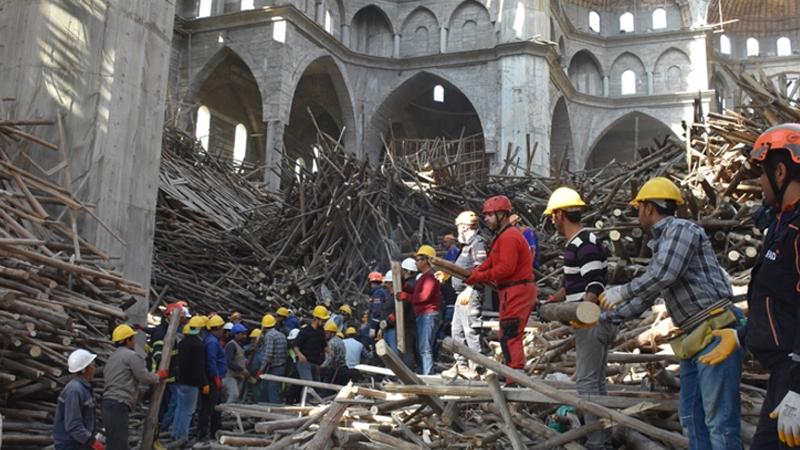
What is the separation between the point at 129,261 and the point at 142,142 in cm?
177

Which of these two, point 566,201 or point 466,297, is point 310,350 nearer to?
point 466,297

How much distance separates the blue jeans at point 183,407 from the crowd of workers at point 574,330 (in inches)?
0.7

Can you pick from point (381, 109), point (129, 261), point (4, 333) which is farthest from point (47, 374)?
point (381, 109)

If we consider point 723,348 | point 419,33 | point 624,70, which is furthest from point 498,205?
point 624,70

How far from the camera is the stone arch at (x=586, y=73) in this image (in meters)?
38.6

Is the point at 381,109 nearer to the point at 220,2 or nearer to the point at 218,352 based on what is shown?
the point at 220,2

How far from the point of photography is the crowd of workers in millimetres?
3256

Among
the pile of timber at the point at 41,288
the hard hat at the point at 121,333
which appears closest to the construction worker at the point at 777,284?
the hard hat at the point at 121,333

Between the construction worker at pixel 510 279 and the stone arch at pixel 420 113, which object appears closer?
the construction worker at pixel 510 279

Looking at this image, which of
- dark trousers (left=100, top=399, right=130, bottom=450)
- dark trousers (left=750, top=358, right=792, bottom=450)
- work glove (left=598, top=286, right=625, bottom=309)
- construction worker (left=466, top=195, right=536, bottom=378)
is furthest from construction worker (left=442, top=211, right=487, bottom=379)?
dark trousers (left=750, top=358, right=792, bottom=450)

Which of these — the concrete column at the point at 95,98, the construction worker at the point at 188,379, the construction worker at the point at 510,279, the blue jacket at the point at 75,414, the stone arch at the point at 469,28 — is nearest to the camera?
the blue jacket at the point at 75,414

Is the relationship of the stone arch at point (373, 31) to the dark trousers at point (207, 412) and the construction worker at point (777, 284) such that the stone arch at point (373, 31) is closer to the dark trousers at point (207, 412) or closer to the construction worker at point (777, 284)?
the dark trousers at point (207, 412)

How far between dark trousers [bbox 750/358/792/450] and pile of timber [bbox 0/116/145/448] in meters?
6.42

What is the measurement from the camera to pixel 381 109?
107ft
